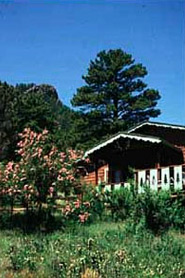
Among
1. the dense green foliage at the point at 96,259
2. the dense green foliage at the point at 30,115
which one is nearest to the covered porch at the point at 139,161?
the dense green foliage at the point at 30,115

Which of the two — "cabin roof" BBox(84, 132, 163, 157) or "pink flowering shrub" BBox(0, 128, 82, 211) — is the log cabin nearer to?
"cabin roof" BBox(84, 132, 163, 157)

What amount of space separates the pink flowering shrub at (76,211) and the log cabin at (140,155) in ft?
9.11

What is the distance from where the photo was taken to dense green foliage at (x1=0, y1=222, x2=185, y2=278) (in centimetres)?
761

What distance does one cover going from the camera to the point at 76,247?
9.09 meters

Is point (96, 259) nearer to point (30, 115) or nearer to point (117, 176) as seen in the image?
point (117, 176)

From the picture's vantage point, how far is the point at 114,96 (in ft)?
115

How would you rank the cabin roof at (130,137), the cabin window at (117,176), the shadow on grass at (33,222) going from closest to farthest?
the shadow on grass at (33,222) < the cabin roof at (130,137) < the cabin window at (117,176)

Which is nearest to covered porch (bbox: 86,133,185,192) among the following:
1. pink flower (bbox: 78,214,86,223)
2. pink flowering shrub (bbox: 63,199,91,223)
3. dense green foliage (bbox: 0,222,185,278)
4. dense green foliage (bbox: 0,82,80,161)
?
pink flowering shrub (bbox: 63,199,91,223)

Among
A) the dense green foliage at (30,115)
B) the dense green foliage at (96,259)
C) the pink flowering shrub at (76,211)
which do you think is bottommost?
the dense green foliage at (96,259)

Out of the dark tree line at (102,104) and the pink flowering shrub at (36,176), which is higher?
the dark tree line at (102,104)

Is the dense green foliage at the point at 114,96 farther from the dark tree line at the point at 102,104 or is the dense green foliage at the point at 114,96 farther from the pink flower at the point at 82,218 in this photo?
the pink flower at the point at 82,218

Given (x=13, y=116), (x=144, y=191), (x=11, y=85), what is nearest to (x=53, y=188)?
(x=144, y=191)

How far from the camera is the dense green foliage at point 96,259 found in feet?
25.0

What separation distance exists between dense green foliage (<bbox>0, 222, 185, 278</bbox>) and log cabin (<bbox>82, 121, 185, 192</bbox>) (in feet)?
24.2
